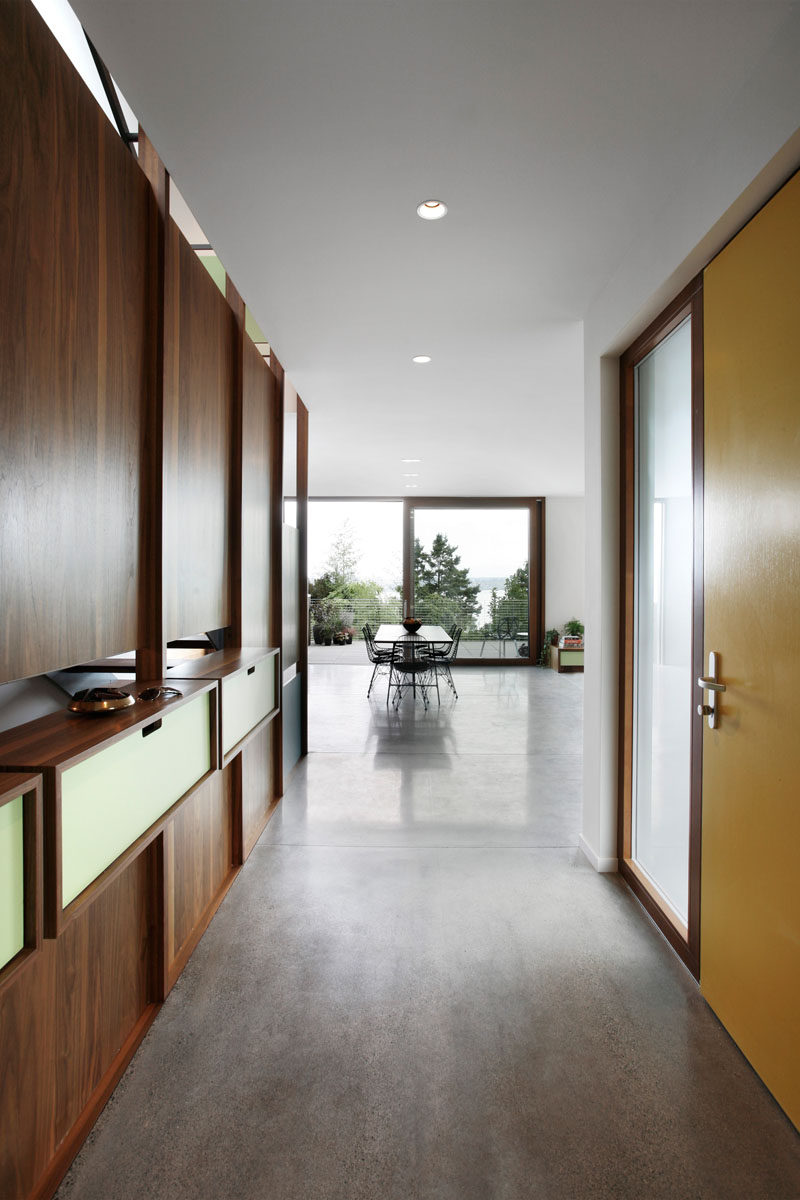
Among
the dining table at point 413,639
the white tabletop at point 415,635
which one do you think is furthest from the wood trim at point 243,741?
the white tabletop at point 415,635

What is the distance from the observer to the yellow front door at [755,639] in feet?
5.19

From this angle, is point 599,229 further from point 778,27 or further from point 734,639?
point 734,639

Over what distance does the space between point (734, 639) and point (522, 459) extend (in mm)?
5577

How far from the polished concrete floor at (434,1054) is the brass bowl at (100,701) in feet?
3.42

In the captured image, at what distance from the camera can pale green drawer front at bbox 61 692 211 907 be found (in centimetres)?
128

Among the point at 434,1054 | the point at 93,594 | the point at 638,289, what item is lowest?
the point at 434,1054

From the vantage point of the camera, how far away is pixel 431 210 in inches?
90.5

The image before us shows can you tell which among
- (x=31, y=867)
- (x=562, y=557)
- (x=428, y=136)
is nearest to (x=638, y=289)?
(x=428, y=136)

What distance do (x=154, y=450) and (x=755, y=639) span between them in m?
1.89

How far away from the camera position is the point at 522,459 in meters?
7.16

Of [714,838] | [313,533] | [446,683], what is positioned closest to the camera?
[714,838]

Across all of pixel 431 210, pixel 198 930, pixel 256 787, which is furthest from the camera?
pixel 256 787

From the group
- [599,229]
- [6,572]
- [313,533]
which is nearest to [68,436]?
[6,572]

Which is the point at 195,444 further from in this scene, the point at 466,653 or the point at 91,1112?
the point at 466,653
